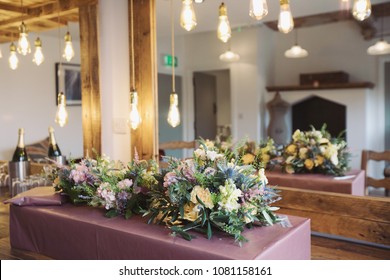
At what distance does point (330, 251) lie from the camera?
1492mm

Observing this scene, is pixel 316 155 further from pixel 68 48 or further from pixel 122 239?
pixel 68 48

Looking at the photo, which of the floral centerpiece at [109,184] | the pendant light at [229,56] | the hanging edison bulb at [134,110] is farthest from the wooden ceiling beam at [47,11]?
the floral centerpiece at [109,184]

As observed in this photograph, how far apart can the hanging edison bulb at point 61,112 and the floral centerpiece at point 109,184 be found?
1116mm

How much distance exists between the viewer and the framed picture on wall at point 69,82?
2807 mm

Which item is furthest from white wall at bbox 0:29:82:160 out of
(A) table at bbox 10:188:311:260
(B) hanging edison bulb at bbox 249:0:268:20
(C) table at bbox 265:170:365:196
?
(B) hanging edison bulb at bbox 249:0:268:20

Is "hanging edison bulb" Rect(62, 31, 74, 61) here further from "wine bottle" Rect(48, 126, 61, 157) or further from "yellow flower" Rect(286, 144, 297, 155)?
"yellow flower" Rect(286, 144, 297, 155)

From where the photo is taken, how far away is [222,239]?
1100 mm

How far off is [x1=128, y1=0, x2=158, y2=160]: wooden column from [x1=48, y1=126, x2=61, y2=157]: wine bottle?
2.00 ft

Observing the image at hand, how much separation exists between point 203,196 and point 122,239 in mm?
290

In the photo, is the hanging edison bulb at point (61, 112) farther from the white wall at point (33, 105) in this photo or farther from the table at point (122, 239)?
the table at point (122, 239)

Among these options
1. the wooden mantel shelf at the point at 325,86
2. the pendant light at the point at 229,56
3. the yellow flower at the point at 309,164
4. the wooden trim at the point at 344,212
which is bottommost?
the wooden trim at the point at 344,212
